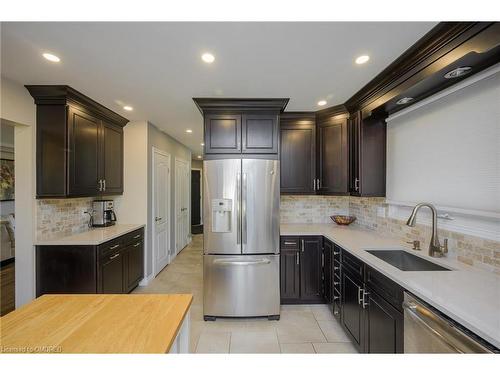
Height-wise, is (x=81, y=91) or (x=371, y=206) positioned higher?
(x=81, y=91)

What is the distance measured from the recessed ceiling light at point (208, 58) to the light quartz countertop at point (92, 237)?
86.0 inches

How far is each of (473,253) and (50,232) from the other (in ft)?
13.2

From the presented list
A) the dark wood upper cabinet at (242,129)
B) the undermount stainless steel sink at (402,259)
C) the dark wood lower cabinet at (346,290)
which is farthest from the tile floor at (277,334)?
the dark wood upper cabinet at (242,129)

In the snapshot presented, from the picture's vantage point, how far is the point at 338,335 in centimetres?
220

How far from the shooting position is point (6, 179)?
12.2 ft

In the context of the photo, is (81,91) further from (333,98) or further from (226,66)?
(333,98)

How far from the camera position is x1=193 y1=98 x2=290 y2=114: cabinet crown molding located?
2426 mm

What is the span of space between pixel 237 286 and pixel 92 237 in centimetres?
179

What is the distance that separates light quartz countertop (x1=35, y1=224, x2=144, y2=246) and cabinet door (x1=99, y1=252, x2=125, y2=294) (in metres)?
0.24

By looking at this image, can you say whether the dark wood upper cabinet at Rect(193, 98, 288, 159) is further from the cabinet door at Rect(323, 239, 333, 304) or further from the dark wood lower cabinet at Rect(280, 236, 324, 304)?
the cabinet door at Rect(323, 239, 333, 304)

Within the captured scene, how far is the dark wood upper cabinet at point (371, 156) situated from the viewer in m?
2.48


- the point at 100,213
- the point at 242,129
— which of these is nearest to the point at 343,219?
the point at 242,129

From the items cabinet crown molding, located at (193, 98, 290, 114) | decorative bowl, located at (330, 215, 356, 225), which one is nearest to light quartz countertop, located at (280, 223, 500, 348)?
decorative bowl, located at (330, 215, 356, 225)
